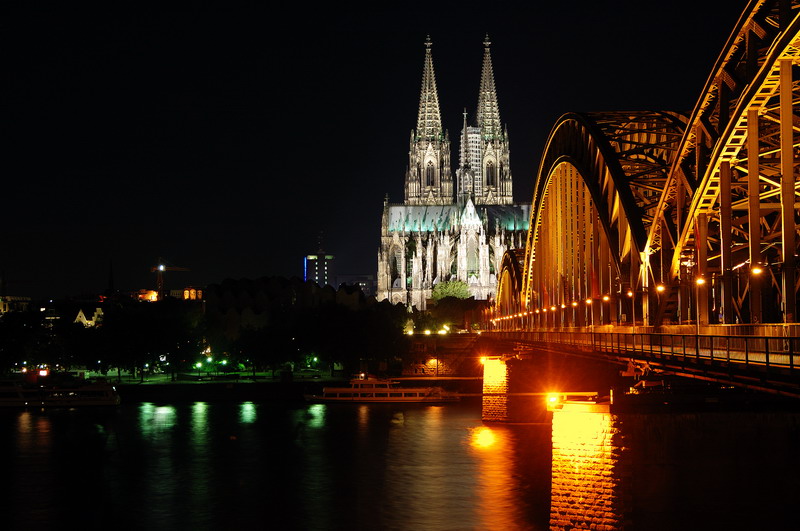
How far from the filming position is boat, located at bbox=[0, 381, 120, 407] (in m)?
98.8

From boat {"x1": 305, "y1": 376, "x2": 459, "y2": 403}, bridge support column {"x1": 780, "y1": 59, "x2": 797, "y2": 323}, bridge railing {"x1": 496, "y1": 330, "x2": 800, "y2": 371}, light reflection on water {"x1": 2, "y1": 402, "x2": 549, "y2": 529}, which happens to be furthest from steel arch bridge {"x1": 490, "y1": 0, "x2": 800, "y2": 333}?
boat {"x1": 305, "y1": 376, "x2": 459, "y2": 403}

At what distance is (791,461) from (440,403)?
66.2 metres

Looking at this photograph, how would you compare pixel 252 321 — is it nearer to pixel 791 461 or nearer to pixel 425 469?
pixel 425 469

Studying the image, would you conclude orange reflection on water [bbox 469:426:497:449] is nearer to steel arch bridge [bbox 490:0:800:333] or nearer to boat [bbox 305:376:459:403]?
steel arch bridge [bbox 490:0:800:333]

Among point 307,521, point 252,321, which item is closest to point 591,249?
point 307,521

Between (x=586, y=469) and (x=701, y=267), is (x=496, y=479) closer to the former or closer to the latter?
(x=701, y=267)

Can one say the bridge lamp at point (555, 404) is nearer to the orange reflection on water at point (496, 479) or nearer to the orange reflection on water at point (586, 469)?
the orange reflection on water at point (586, 469)

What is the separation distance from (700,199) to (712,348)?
9005 millimetres

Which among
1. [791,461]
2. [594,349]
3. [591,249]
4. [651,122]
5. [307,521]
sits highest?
[651,122]

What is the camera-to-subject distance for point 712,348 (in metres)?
26.4

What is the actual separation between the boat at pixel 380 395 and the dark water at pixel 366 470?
8.26 meters

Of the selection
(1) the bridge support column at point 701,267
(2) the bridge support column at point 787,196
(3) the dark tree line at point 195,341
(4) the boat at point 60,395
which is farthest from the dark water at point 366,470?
(3) the dark tree line at point 195,341

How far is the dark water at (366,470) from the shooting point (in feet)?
109

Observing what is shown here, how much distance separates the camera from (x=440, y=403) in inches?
3974
